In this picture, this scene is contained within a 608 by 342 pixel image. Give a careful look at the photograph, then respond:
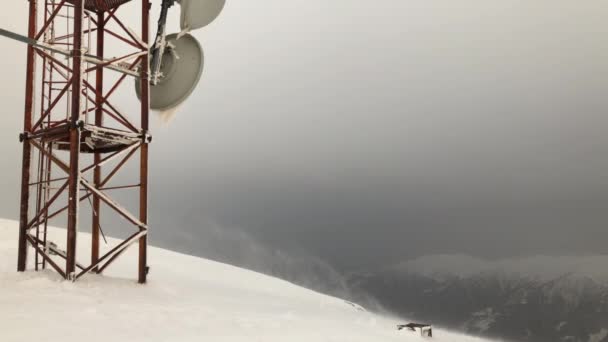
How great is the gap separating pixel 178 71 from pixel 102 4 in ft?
12.9

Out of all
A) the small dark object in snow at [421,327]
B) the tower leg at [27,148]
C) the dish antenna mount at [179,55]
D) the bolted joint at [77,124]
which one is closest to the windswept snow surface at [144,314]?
the small dark object in snow at [421,327]

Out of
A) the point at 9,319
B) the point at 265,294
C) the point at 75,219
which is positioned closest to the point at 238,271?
the point at 265,294

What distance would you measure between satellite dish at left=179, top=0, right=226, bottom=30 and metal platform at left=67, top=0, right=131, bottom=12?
282 centimetres

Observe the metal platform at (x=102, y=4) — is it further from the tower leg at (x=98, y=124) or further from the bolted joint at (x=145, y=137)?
the bolted joint at (x=145, y=137)

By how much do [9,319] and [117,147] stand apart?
319 inches

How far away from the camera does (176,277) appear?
65.1ft

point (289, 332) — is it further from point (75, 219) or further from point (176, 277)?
point (176, 277)

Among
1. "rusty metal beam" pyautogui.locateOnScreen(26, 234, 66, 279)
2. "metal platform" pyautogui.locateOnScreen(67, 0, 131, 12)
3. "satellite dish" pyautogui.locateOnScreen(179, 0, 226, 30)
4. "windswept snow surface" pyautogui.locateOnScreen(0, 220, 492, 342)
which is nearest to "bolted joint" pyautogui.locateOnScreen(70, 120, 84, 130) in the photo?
"rusty metal beam" pyautogui.locateOnScreen(26, 234, 66, 279)

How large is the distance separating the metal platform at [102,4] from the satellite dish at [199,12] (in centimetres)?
282

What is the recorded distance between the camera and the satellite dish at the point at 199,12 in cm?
1598

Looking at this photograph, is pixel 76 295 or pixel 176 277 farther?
pixel 176 277

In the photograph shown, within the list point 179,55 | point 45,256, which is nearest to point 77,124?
point 45,256

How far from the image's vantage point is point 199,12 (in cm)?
1619

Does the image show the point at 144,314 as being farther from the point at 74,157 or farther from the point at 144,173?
the point at 144,173
